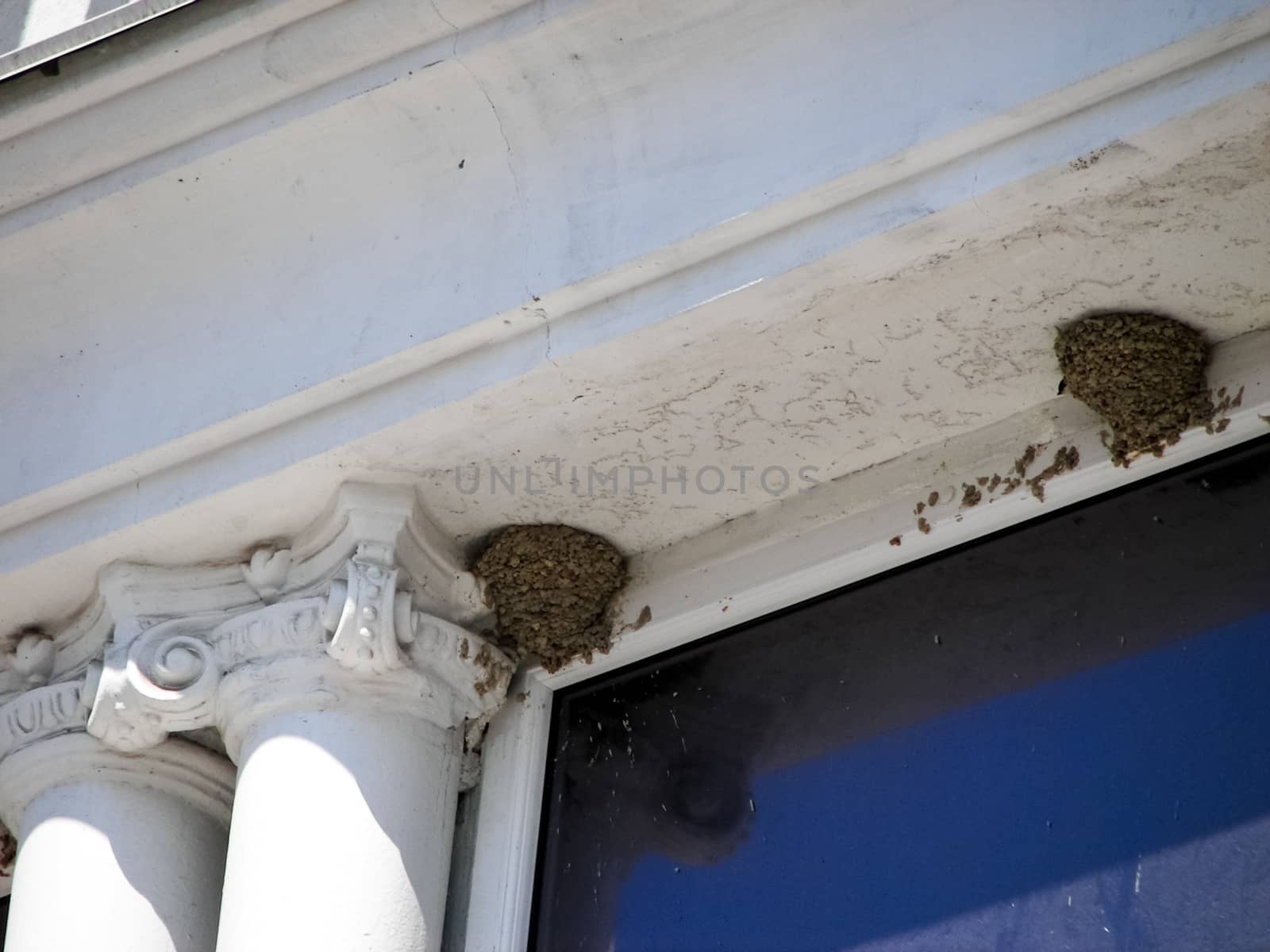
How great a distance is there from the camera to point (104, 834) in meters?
4.39

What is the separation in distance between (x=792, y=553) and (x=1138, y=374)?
80 cm

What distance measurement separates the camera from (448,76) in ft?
14.0

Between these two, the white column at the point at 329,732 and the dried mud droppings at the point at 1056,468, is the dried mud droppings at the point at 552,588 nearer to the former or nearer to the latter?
the white column at the point at 329,732

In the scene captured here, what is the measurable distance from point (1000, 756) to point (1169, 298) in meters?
0.93

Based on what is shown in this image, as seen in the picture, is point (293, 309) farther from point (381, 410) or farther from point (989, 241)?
point (989, 241)

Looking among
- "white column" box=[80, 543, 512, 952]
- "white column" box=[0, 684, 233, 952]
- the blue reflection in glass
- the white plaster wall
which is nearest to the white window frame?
"white column" box=[80, 543, 512, 952]

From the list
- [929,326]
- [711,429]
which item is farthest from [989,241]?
[711,429]

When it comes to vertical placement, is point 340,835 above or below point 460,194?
below

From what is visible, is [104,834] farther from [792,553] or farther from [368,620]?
[792,553]

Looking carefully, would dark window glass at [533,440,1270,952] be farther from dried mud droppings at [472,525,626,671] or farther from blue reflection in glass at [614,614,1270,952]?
dried mud droppings at [472,525,626,671]

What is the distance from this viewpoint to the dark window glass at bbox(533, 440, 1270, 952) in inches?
157

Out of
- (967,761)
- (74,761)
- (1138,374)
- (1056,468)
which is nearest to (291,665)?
(74,761)

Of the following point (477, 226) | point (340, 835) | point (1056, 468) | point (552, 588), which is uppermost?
point (477, 226)

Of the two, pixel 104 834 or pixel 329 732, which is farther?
pixel 104 834
